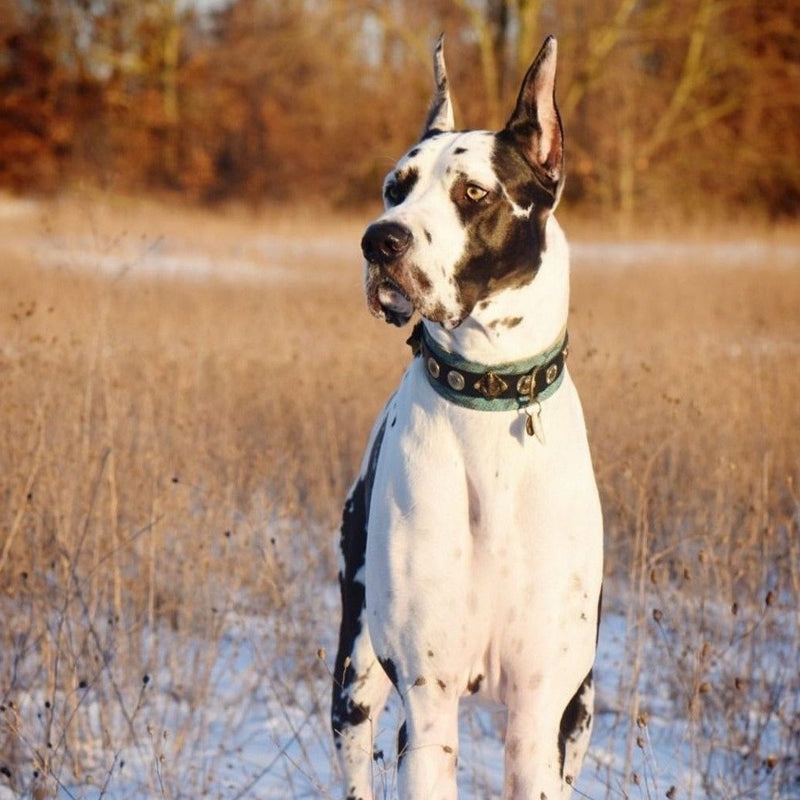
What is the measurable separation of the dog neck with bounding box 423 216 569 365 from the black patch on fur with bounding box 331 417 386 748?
39cm

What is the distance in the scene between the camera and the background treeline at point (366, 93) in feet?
69.9

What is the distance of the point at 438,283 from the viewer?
86.6 inches

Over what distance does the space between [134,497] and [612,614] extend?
6.22ft

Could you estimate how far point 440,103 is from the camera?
2.75 meters

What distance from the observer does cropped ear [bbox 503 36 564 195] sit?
2418 millimetres

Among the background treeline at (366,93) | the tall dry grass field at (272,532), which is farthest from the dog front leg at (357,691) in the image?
the background treeline at (366,93)

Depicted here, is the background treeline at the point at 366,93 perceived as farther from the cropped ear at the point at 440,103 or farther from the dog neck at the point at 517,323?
the dog neck at the point at 517,323

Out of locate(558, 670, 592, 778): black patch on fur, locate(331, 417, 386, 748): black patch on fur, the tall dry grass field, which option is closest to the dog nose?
locate(331, 417, 386, 748): black patch on fur

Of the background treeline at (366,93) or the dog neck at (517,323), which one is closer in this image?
the dog neck at (517,323)

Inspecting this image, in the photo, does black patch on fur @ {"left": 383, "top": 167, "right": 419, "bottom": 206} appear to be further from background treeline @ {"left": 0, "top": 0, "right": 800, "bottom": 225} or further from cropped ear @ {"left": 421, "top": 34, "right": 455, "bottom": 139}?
background treeline @ {"left": 0, "top": 0, "right": 800, "bottom": 225}

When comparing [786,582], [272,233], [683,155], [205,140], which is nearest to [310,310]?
[786,582]

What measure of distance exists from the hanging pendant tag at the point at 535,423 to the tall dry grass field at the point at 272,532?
2.20 ft

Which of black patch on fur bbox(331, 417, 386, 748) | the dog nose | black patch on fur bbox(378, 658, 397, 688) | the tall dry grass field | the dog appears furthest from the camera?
the tall dry grass field

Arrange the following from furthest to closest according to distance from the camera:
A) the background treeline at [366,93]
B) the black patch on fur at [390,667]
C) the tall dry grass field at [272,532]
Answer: the background treeline at [366,93] → the tall dry grass field at [272,532] → the black patch on fur at [390,667]
